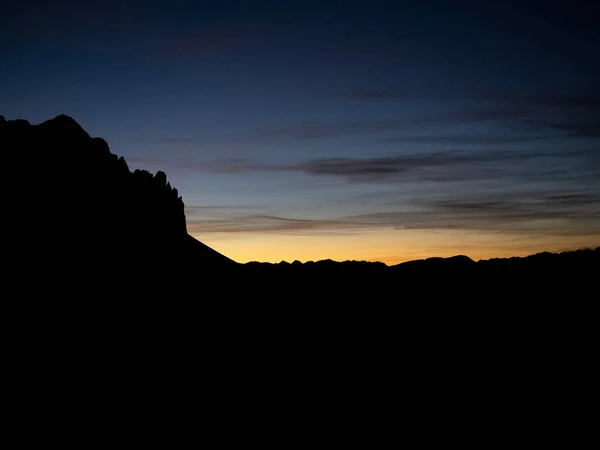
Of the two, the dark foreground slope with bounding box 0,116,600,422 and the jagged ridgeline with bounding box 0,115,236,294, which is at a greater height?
the jagged ridgeline with bounding box 0,115,236,294

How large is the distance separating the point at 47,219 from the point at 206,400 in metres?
56.1

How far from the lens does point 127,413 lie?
56344 millimetres

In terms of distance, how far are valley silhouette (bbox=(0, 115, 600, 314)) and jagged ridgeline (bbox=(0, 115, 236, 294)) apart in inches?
10.3

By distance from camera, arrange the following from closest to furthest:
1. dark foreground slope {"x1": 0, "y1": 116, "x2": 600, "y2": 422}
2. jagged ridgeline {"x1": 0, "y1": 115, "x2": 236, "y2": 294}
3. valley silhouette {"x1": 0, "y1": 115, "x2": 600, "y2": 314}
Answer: dark foreground slope {"x1": 0, "y1": 116, "x2": 600, "y2": 422} → valley silhouette {"x1": 0, "y1": 115, "x2": 600, "y2": 314} → jagged ridgeline {"x1": 0, "y1": 115, "x2": 236, "y2": 294}

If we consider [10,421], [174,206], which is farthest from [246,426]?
[174,206]

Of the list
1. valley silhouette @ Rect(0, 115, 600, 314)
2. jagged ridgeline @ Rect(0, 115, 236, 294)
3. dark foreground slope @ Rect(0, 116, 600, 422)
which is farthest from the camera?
jagged ridgeline @ Rect(0, 115, 236, 294)

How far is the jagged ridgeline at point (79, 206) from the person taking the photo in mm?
94375

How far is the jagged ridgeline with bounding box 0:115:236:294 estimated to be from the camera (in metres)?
94.4

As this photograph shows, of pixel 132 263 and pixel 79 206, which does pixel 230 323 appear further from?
pixel 79 206

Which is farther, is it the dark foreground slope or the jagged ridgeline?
the jagged ridgeline

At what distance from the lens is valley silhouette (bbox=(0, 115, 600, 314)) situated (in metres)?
92.8

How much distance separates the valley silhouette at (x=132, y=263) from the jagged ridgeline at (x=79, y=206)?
0.26 m

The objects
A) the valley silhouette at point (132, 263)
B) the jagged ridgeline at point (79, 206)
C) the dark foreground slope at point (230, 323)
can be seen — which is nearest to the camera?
the dark foreground slope at point (230, 323)

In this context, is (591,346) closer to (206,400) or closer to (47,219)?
(206,400)
